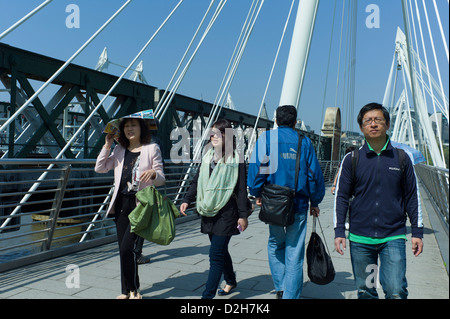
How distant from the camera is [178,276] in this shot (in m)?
4.27

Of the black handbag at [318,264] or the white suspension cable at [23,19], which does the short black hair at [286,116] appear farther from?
the white suspension cable at [23,19]

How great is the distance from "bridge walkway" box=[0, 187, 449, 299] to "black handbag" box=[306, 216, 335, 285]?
24.3 inches

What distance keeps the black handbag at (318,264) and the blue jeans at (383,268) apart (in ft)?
1.45

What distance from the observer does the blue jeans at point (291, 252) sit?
321cm

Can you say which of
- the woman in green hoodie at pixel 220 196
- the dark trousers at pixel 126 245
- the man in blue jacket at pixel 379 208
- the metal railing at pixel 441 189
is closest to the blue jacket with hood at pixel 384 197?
the man in blue jacket at pixel 379 208

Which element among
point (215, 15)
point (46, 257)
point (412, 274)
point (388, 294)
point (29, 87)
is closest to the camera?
point (388, 294)

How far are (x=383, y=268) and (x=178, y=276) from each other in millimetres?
2249

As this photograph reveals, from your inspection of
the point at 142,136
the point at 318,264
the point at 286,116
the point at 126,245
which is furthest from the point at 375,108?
the point at 126,245

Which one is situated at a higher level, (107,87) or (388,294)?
(107,87)

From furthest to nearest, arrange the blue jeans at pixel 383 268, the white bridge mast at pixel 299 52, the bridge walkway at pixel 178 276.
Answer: the white bridge mast at pixel 299 52 < the bridge walkway at pixel 178 276 < the blue jeans at pixel 383 268
